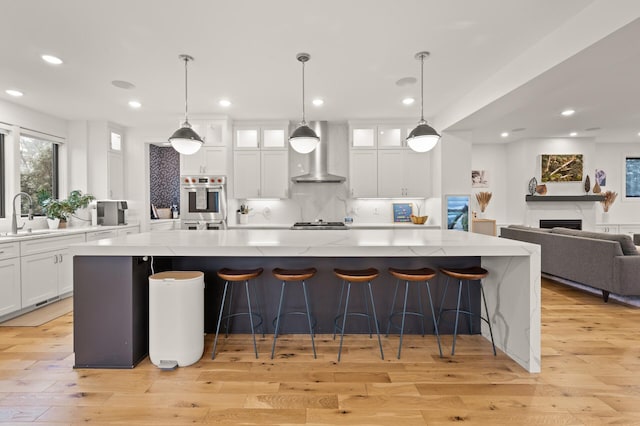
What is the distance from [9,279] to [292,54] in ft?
12.2

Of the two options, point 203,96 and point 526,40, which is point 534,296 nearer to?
point 526,40

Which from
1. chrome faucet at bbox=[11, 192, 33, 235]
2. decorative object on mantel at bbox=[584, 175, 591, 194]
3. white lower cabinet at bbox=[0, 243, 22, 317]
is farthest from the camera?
decorative object on mantel at bbox=[584, 175, 591, 194]

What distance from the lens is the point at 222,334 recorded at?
287 centimetres

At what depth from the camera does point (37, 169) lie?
15.3ft

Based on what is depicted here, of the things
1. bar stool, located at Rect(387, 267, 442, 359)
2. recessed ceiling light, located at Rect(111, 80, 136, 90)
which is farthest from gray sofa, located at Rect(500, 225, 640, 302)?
recessed ceiling light, located at Rect(111, 80, 136, 90)

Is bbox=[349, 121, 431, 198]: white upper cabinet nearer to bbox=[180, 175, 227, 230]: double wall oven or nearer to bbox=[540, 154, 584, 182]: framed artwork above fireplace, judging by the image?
bbox=[180, 175, 227, 230]: double wall oven

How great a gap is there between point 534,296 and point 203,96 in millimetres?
4106

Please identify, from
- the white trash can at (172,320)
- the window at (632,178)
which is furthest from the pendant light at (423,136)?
the window at (632,178)

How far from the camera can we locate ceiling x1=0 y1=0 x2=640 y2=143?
230 centimetres

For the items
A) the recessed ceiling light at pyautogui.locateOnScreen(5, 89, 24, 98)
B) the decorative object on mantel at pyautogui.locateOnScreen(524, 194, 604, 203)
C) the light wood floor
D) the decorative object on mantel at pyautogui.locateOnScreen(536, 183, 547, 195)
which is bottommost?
the light wood floor

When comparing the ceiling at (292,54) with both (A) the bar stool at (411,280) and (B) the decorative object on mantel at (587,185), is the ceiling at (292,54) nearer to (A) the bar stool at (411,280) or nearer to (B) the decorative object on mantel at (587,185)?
(A) the bar stool at (411,280)

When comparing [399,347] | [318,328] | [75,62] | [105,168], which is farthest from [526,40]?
[105,168]

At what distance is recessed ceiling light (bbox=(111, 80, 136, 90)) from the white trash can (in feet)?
8.31

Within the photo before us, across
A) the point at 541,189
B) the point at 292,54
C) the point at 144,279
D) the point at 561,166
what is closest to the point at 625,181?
the point at 561,166
